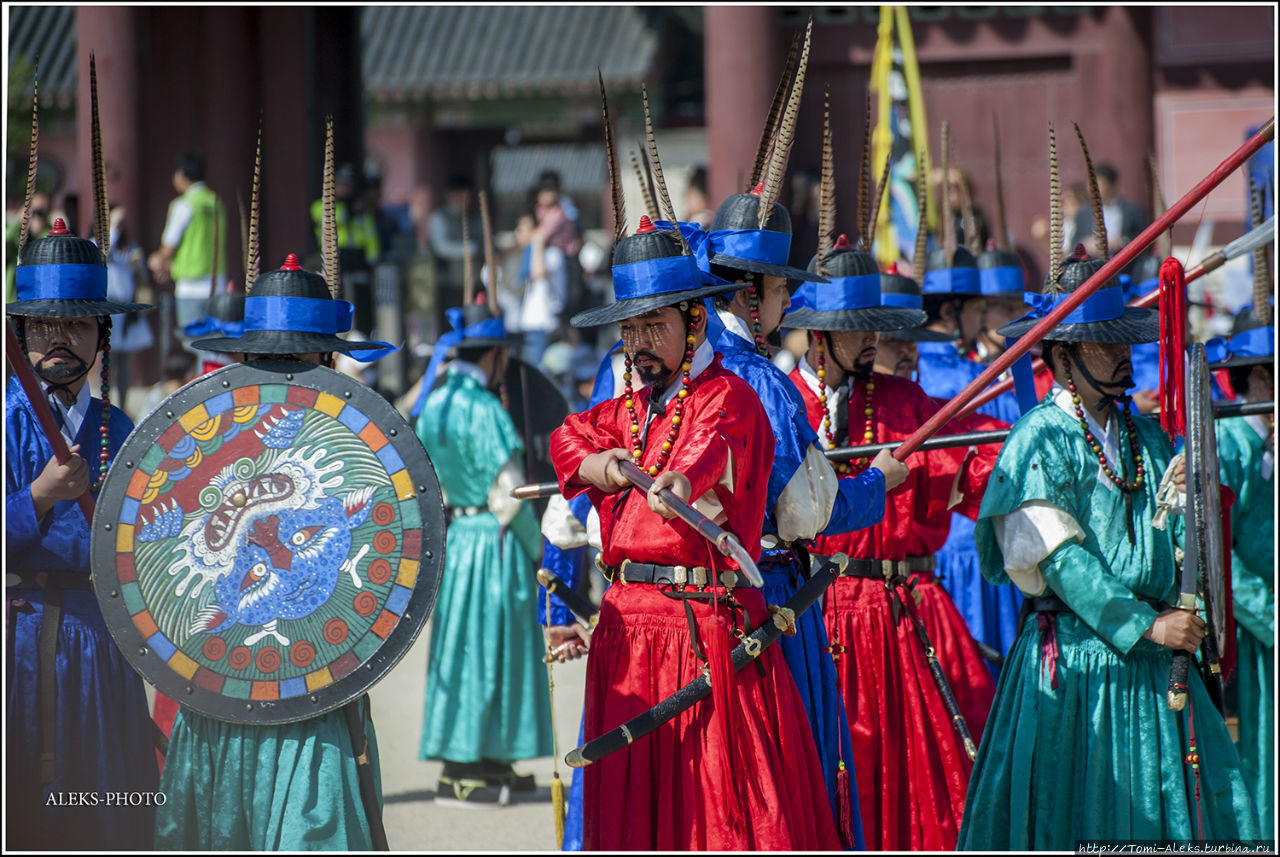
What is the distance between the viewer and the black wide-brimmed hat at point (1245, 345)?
520 centimetres

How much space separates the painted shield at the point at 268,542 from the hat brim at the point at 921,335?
2.39 meters

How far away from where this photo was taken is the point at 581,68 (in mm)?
20781

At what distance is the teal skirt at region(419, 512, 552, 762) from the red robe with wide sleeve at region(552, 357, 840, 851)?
9.54ft

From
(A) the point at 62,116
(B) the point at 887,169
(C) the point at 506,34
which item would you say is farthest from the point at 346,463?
(A) the point at 62,116

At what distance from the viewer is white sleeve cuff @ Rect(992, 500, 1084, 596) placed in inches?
152

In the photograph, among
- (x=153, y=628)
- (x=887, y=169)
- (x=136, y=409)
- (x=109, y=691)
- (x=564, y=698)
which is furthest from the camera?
(x=136, y=409)

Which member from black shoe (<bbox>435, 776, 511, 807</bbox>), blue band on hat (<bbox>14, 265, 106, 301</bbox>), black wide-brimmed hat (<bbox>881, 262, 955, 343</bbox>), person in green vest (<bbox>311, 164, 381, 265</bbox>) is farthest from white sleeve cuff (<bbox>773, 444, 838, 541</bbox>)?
person in green vest (<bbox>311, 164, 381, 265</bbox>)

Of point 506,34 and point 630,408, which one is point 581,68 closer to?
point 506,34

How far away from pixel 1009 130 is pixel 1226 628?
29.0ft

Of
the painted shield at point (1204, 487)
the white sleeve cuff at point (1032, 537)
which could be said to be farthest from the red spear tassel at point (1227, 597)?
the white sleeve cuff at point (1032, 537)

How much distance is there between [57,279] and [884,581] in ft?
8.44

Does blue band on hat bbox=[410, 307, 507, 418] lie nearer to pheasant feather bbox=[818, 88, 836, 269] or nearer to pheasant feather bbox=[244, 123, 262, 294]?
pheasant feather bbox=[818, 88, 836, 269]

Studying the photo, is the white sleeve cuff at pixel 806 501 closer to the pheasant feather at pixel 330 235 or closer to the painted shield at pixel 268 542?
the painted shield at pixel 268 542

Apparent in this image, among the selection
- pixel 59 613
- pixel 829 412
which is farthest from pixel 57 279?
pixel 829 412
